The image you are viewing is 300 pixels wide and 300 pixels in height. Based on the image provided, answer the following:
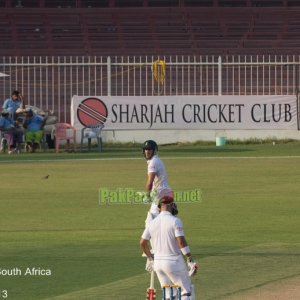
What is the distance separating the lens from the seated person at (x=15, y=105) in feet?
130

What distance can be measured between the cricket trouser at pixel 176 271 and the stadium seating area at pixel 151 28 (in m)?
39.3

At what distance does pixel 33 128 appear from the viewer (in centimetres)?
3916

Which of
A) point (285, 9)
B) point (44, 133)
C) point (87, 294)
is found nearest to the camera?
point (87, 294)

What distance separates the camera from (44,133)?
3981cm

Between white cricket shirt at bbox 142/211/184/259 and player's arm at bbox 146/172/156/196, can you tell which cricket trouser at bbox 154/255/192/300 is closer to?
white cricket shirt at bbox 142/211/184/259

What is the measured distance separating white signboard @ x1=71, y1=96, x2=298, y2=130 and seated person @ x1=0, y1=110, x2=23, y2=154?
2307 millimetres

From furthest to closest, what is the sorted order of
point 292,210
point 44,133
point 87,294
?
point 44,133 < point 292,210 < point 87,294

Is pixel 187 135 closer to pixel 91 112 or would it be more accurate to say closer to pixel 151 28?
pixel 91 112

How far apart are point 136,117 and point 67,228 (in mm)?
18716

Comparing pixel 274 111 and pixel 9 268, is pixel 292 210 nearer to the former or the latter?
pixel 9 268

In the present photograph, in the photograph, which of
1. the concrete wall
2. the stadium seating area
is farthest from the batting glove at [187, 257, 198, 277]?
the stadium seating area

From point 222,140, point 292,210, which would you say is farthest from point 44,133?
point 292,210

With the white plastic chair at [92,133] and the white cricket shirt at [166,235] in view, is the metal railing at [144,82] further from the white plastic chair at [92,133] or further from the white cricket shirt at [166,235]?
the white cricket shirt at [166,235]

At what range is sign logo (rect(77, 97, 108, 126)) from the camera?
40625 millimetres
